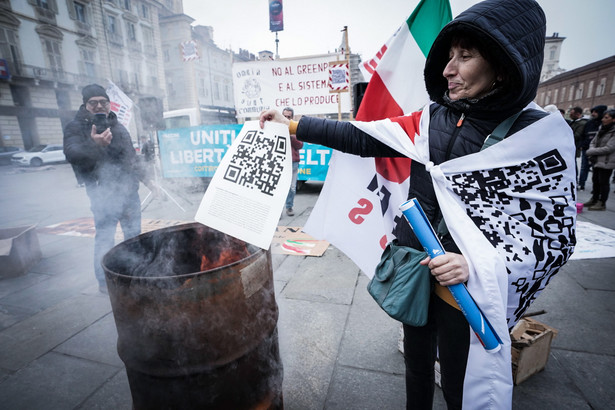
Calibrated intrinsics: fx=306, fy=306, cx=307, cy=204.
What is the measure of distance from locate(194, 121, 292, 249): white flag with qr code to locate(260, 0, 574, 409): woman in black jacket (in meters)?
0.12

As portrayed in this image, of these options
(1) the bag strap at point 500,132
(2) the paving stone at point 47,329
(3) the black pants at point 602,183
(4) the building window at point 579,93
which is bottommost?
(2) the paving stone at point 47,329

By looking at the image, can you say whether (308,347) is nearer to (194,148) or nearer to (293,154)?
(293,154)

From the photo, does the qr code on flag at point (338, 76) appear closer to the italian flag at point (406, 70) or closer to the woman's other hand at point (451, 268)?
the italian flag at point (406, 70)

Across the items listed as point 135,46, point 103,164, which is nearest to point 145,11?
point 135,46

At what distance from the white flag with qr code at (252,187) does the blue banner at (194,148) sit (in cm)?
586

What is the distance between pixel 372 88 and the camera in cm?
221

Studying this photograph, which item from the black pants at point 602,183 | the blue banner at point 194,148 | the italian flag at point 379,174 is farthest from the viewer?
the blue banner at point 194,148

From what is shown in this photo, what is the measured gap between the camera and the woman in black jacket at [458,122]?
1002 mm

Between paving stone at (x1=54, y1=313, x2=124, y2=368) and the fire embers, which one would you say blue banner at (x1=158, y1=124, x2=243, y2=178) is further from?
the fire embers

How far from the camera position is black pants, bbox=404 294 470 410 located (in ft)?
3.96

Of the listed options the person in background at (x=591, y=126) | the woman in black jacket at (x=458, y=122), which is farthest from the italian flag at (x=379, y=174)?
the person in background at (x=591, y=126)

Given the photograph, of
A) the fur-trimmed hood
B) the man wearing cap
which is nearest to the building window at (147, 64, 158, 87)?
the man wearing cap

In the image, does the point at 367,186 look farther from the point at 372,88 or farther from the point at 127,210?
the point at 127,210

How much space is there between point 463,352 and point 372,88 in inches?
68.7
